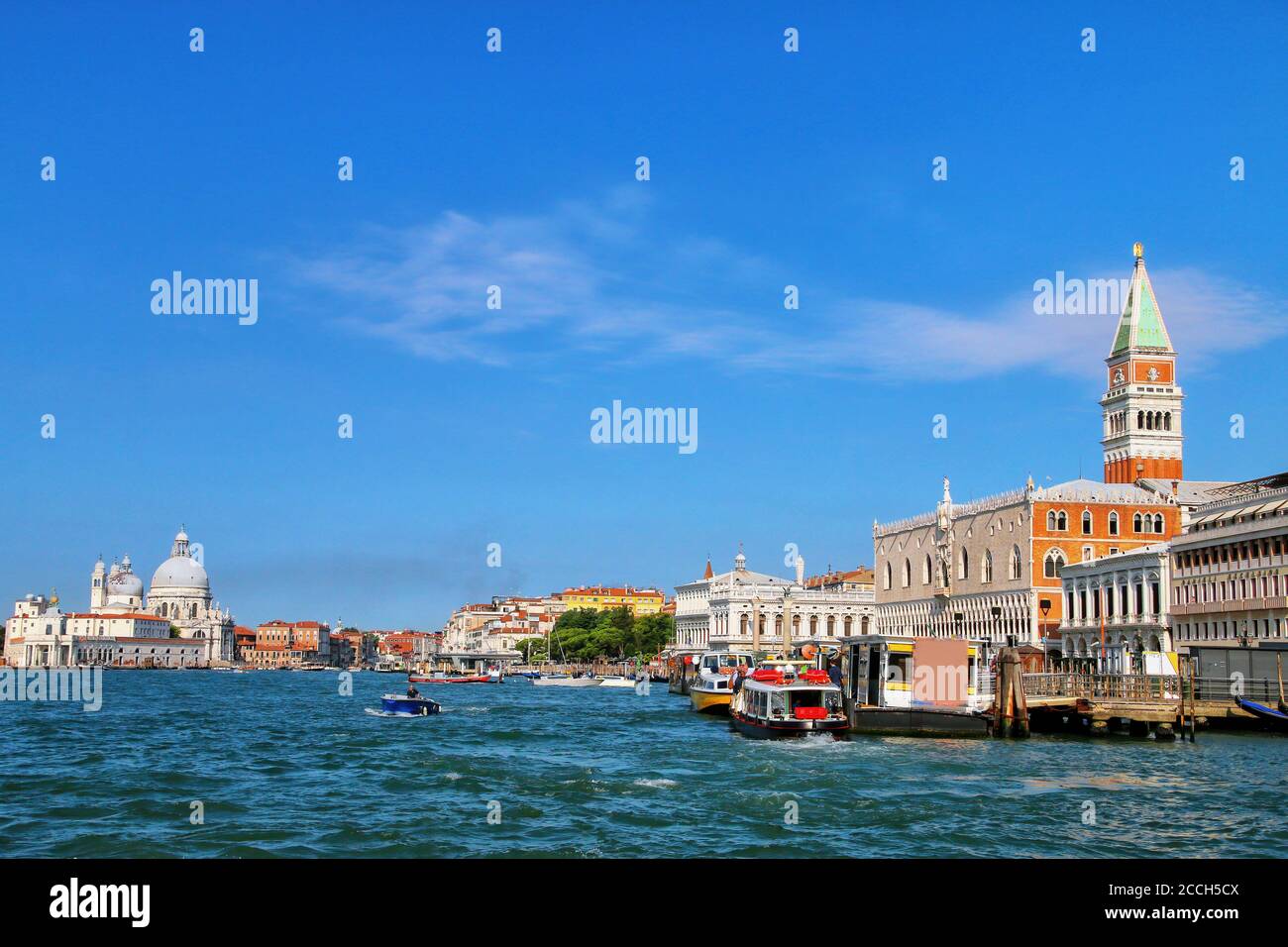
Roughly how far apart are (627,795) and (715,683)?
31.8 metres

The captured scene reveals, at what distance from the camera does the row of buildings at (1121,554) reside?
56.0m

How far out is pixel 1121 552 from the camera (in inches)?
2965

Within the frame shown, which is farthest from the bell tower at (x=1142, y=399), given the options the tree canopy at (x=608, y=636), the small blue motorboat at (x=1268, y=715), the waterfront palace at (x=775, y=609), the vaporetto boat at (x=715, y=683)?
the tree canopy at (x=608, y=636)

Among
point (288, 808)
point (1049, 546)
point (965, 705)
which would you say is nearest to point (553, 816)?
point (288, 808)

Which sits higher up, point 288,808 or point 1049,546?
point 1049,546

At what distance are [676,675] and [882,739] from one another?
193 feet

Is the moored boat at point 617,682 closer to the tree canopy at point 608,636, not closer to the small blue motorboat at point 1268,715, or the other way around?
the tree canopy at point 608,636

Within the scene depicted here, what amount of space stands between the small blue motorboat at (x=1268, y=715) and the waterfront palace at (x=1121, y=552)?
31.4 ft

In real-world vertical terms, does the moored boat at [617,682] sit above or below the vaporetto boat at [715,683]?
below

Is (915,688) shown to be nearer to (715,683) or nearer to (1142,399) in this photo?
(715,683)

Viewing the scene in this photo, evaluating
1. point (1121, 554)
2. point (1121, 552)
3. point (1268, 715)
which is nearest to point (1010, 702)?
point (1268, 715)
